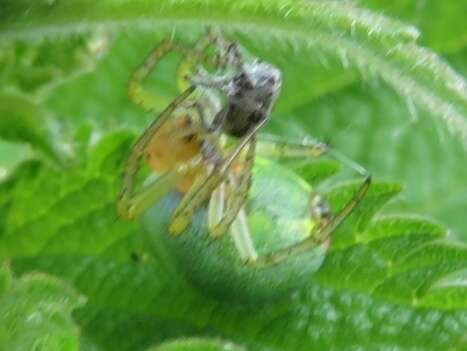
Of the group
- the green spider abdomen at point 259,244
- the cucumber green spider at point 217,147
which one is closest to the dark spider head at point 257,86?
the cucumber green spider at point 217,147

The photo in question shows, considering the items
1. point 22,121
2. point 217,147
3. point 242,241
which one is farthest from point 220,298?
point 22,121

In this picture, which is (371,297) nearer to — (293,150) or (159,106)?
(293,150)

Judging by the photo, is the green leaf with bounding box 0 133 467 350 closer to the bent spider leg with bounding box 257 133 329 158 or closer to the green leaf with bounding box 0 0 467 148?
the bent spider leg with bounding box 257 133 329 158

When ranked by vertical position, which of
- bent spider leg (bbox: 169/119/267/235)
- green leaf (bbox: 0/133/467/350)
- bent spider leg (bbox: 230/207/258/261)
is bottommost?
green leaf (bbox: 0/133/467/350)

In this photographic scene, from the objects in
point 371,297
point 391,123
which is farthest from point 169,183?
point 391,123

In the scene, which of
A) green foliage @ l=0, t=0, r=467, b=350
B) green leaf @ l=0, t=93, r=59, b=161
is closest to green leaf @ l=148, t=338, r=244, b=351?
green foliage @ l=0, t=0, r=467, b=350
